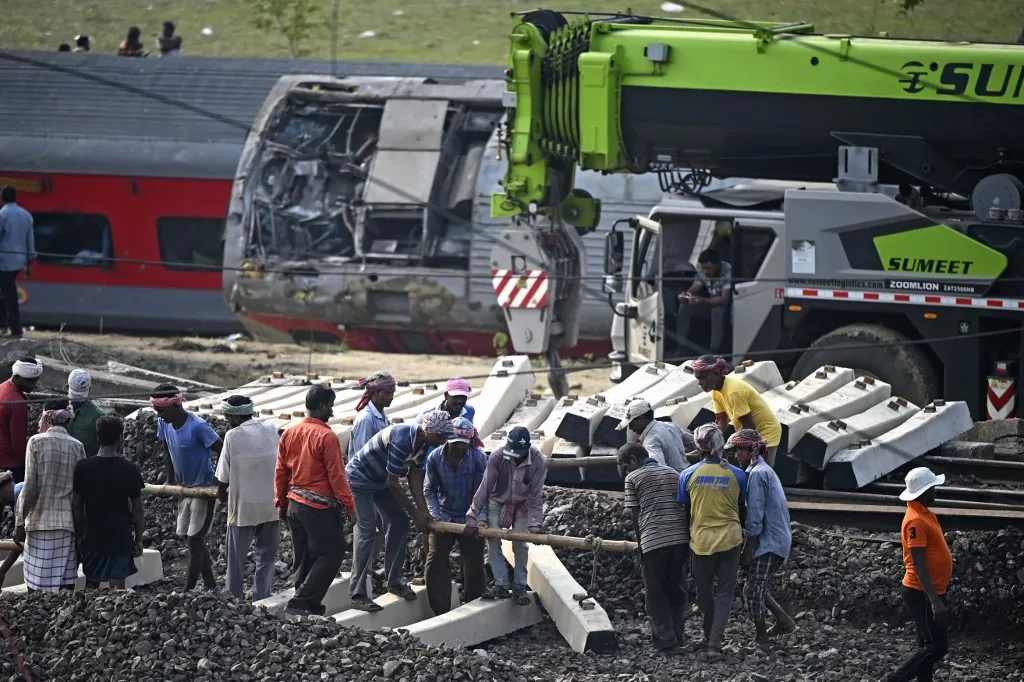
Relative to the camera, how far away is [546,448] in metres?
12.3

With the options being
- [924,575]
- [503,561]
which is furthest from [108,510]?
[924,575]

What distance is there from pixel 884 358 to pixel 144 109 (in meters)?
11.1

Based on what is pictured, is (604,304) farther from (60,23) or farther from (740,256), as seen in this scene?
(60,23)

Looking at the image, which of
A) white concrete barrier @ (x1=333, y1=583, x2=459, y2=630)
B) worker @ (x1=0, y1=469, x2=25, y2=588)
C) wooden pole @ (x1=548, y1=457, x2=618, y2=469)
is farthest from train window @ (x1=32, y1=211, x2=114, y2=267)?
white concrete barrier @ (x1=333, y1=583, x2=459, y2=630)

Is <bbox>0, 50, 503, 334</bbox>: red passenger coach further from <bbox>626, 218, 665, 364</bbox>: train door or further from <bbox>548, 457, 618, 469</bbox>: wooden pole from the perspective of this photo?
<bbox>548, 457, 618, 469</bbox>: wooden pole

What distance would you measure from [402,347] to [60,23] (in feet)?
74.7

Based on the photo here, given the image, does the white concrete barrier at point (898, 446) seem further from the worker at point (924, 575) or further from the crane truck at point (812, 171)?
the worker at point (924, 575)

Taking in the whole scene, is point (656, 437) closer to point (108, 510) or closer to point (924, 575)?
point (924, 575)

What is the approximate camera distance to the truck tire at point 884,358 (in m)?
13.2

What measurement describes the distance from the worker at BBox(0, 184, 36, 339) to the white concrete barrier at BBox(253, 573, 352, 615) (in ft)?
25.9

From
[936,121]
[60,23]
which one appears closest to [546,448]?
[936,121]

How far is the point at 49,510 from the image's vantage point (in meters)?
9.66

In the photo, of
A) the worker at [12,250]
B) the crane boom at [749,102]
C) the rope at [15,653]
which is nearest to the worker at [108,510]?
the rope at [15,653]

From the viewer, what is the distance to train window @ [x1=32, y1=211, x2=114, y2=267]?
65.6 ft
